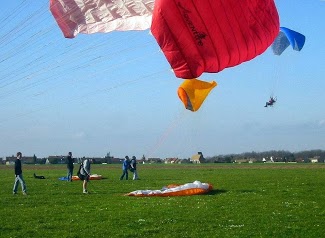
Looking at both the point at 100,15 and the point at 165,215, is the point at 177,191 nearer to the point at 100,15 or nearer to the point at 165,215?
the point at 165,215

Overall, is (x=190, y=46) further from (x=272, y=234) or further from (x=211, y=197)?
(x=211, y=197)

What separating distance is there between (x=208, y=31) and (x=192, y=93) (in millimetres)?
4535

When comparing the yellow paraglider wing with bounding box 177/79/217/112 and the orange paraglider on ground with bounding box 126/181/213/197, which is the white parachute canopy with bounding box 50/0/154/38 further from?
the orange paraglider on ground with bounding box 126/181/213/197

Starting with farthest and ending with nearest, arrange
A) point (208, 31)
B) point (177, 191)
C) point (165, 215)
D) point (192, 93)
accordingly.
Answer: point (177, 191)
point (192, 93)
point (165, 215)
point (208, 31)

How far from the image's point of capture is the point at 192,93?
13297 millimetres

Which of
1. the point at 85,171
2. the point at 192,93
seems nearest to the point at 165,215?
the point at 192,93

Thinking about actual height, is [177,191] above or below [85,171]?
below

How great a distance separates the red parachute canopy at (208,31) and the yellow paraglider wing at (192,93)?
12.2ft

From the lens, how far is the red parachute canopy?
28.1 ft

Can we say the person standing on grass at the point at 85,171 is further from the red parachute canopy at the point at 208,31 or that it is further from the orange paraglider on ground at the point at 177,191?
the red parachute canopy at the point at 208,31

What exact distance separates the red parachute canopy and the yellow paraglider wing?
3.71 m

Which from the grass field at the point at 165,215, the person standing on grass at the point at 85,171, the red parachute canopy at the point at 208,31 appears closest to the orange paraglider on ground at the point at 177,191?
the grass field at the point at 165,215

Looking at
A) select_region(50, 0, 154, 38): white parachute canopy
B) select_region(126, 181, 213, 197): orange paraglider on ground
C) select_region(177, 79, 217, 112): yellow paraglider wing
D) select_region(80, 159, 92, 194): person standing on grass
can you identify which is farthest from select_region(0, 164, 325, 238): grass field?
select_region(50, 0, 154, 38): white parachute canopy

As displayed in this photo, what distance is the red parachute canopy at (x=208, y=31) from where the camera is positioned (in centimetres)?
857
